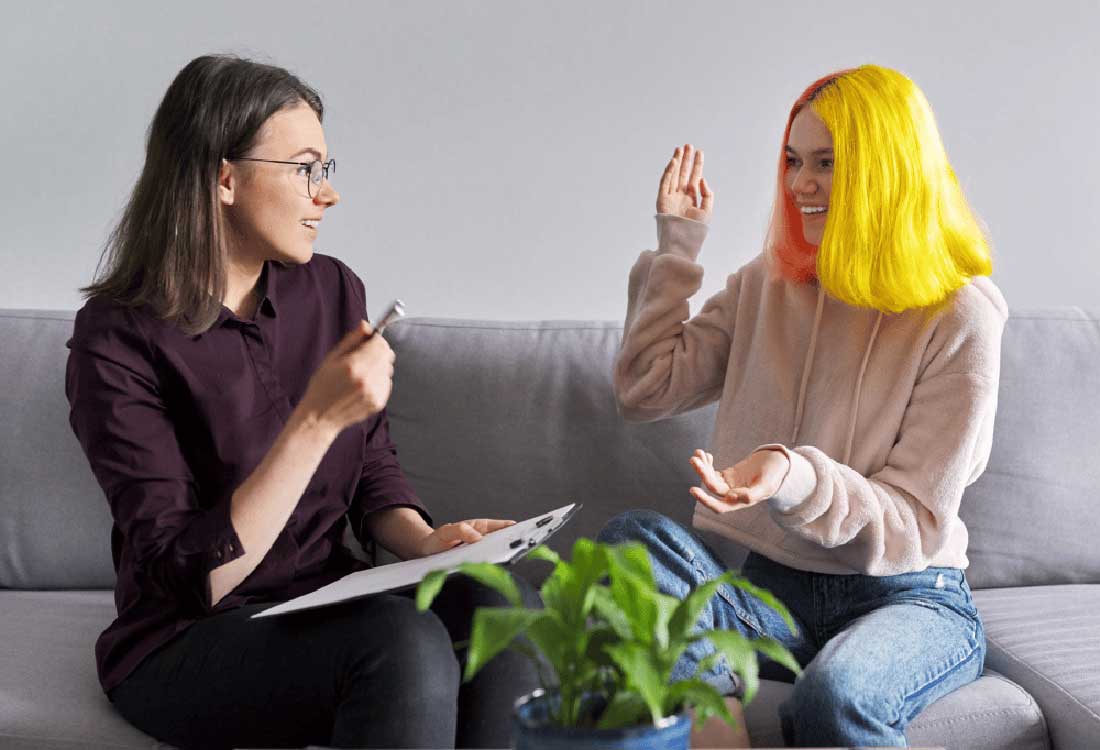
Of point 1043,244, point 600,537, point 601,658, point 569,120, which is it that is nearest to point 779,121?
point 569,120

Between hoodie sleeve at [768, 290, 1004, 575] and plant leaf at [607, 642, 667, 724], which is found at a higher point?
plant leaf at [607, 642, 667, 724]

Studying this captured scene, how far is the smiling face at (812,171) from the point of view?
5.50 ft

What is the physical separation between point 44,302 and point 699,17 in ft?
4.59

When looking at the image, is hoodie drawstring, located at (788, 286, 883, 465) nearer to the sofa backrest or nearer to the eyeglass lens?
the sofa backrest

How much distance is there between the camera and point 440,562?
1.29m

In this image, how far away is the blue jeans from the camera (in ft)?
4.53

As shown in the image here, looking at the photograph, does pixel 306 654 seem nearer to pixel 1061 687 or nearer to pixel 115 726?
pixel 115 726

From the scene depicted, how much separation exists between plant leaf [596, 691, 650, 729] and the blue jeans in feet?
1.79

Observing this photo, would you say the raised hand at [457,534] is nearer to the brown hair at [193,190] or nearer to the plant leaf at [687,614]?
the brown hair at [193,190]

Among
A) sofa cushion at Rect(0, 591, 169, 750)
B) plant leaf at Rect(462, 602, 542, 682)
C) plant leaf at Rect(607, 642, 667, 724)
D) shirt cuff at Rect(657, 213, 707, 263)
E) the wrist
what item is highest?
shirt cuff at Rect(657, 213, 707, 263)

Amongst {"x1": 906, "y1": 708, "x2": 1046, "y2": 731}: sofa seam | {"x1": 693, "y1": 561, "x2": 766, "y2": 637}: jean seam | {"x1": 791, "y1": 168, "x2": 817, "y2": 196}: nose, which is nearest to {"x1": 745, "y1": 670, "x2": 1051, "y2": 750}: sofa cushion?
{"x1": 906, "y1": 708, "x2": 1046, "y2": 731}: sofa seam

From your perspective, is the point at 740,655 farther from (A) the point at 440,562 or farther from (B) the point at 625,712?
(A) the point at 440,562

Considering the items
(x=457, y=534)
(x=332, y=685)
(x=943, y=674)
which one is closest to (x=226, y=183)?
(x=457, y=534)

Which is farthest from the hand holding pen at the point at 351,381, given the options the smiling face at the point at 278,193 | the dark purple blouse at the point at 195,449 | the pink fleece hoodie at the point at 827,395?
the pink fleece hoodie at the point at 827,395
